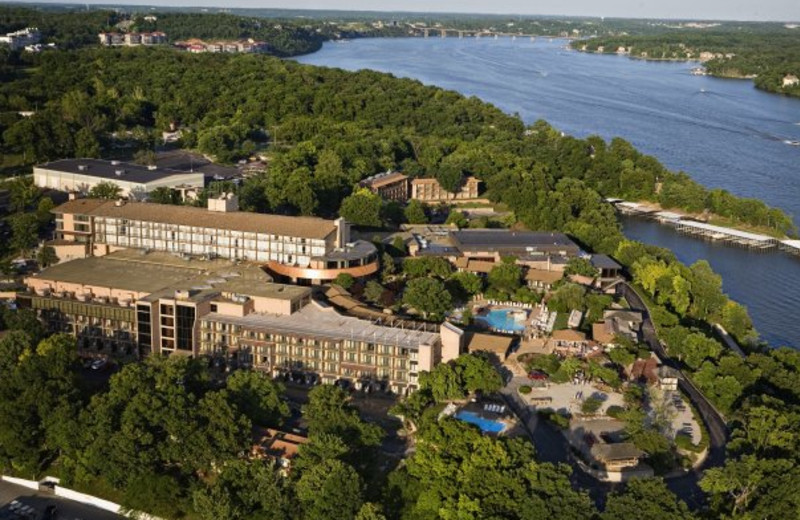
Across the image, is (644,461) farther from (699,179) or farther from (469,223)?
(699,179)

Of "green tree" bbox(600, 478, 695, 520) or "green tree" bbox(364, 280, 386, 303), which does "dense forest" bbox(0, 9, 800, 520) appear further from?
"green tree" bbox(364, 280, 386, 303)

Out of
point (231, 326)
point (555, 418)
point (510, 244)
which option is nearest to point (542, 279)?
point (510, 244)

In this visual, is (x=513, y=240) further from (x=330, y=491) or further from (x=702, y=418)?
(x=330, y=491)

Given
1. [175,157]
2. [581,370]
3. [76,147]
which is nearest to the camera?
[581,370]

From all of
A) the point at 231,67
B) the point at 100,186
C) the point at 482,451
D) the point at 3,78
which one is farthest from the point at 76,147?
the point at 482,451

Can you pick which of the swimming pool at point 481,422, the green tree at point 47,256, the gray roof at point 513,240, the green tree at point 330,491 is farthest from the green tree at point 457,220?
the green tree at point 330,491

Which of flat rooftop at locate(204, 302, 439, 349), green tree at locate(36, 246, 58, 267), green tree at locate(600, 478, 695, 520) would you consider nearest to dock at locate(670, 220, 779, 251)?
flat rooftop at locate(204, 302, 439, 349)

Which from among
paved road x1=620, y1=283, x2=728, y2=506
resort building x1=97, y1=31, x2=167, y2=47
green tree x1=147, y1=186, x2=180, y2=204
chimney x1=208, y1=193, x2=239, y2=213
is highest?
resort building x1=97, y1=31, x2=167, y2=47
